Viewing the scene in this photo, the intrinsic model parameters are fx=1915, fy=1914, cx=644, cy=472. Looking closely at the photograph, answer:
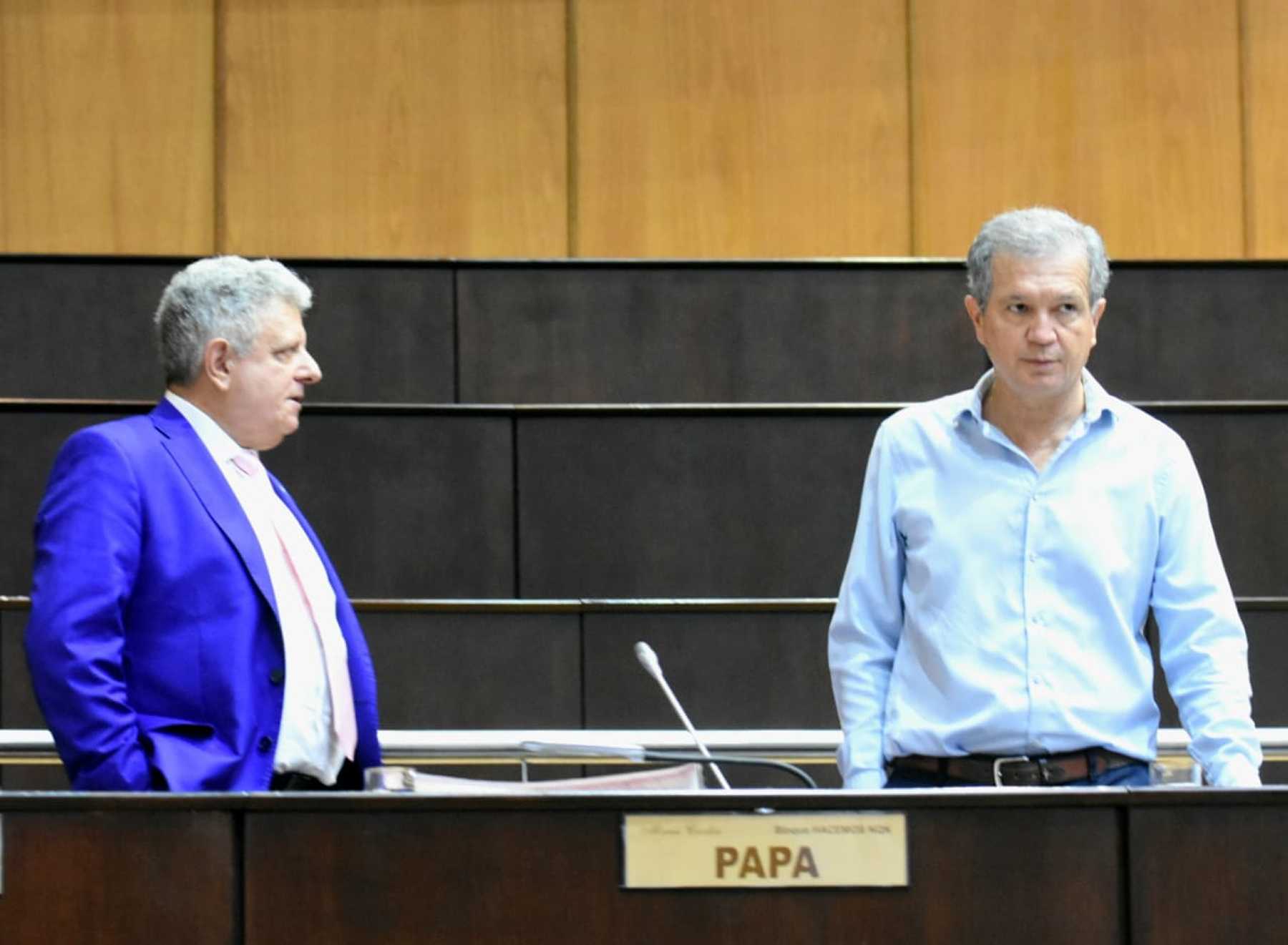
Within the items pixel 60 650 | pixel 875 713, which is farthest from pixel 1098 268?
pixel 60 650

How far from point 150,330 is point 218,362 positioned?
6.61 ft

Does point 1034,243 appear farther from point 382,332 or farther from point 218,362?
point 382,332

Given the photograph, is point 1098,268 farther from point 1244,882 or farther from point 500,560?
point 500,560

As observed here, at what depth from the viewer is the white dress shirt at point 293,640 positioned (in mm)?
1976

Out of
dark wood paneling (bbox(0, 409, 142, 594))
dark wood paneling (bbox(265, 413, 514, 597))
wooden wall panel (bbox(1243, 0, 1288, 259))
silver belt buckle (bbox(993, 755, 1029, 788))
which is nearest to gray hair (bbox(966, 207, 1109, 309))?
silver belt buckle (bbox(993, 755, 1029, 788))

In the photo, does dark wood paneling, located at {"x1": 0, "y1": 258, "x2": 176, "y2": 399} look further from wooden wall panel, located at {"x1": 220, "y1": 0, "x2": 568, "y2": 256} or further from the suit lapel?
the suit lapel

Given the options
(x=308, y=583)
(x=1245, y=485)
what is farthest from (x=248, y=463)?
(x=1245, y=485)

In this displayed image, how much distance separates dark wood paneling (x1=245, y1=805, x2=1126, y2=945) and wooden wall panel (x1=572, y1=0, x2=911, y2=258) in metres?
3.29

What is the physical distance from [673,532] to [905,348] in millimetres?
664

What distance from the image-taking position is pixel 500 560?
3824mm

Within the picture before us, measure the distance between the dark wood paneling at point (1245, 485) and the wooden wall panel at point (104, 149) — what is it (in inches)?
90.5

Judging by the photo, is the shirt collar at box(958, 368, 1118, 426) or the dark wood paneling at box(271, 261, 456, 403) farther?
the dark wood paneling at box(271, 261, 456, 403)

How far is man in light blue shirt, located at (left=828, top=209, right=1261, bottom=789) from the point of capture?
1.82 metres

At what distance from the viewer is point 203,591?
196 centimetres
